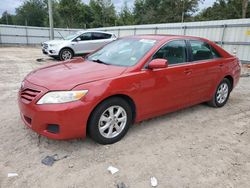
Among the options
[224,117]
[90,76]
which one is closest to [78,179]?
[90,76]

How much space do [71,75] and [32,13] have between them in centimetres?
6044

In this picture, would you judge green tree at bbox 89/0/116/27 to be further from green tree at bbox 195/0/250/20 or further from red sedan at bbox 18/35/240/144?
red sedan at bbox 18/35/240/144

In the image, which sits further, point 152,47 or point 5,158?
point 152,47

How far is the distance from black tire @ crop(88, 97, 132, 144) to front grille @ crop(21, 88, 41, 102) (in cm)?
77

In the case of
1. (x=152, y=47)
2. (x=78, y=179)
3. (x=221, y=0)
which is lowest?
(x=78, y=179)

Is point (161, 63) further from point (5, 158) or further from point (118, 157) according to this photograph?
point (5, 158)

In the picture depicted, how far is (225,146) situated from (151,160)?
117 centimetres

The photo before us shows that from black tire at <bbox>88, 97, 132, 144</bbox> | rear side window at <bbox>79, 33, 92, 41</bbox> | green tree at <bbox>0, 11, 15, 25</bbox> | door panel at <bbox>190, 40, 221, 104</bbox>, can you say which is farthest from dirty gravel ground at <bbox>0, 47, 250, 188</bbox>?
green tree at <bbox>0, 11, 15, 25</bbox>

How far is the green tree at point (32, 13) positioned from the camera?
5522cm

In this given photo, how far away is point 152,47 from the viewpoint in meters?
3.48

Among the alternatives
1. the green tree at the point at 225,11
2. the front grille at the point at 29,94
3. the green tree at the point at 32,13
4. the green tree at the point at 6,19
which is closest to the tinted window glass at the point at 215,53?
the front grille at the point at 29,94

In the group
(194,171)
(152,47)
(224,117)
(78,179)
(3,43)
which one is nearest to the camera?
(78,179)

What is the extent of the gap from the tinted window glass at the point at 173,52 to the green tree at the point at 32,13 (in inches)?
2209

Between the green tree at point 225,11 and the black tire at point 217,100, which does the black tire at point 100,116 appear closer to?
the black tire at point 217,100
